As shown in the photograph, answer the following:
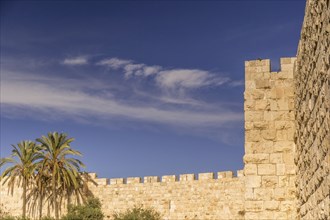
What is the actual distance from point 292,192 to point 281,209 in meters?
0.28

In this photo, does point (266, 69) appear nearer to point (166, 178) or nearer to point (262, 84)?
point (262, 84)

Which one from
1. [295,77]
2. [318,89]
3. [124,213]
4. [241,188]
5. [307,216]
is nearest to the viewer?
[318,89]

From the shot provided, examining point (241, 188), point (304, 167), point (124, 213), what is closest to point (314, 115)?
point (304, 167)

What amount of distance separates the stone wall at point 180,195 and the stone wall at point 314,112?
1424 cm

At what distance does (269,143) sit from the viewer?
8398mm

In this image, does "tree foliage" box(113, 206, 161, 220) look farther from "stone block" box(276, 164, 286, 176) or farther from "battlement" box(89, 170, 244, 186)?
"stone block" box(276, 164, 286, 176)

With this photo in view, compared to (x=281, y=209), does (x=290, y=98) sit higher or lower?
higher

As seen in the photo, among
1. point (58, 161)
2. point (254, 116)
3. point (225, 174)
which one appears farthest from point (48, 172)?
point (254, 116)

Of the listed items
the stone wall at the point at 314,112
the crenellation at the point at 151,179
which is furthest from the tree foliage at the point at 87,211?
the stone wall at the point at 314,112

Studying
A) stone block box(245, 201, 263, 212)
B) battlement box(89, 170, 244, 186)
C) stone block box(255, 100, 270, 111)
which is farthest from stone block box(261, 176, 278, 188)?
battlement box(89, 170, 244, 186)

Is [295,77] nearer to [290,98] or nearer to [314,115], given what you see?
[290,98]

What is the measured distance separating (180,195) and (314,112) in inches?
692

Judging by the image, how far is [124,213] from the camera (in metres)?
24.0

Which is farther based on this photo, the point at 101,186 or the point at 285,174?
the point at 101,186
